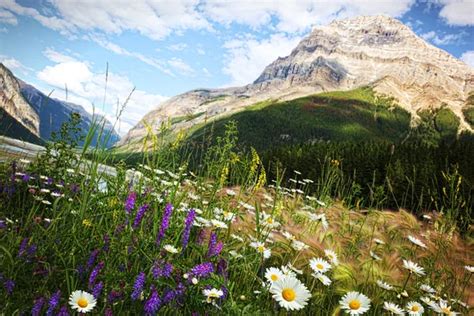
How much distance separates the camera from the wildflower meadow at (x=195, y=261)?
2156mm

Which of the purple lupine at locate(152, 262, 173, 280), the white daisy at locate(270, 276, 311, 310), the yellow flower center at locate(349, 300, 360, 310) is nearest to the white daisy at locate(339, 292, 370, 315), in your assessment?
the yellow flower center at locate(349, 300, 360, 310)

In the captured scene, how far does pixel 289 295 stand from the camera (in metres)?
1.97

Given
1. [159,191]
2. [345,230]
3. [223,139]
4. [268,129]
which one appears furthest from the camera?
[268,129]

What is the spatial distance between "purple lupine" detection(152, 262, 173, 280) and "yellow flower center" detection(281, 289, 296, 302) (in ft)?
2.14

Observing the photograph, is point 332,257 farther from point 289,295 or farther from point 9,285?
point 9,285

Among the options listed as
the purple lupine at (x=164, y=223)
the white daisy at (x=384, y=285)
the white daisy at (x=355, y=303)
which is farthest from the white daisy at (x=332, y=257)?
the purple lupine at (x=164, y=223)

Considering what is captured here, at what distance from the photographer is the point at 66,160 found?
5191 millimetres

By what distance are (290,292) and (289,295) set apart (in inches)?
0.7

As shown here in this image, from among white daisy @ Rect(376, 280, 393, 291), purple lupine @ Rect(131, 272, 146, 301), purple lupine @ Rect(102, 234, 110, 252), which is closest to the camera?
purple lupine @ Rect(131, 272, 146, 301)

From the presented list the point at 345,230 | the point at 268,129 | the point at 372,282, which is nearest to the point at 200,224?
the point at 372,282

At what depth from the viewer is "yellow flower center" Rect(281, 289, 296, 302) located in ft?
6.47

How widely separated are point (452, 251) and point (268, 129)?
19166 cm

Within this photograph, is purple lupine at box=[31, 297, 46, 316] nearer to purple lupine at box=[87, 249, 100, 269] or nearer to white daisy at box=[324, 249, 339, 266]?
purple lupine at box=[87, 249, 100, 269]

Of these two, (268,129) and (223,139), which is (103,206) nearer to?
(223,139)
